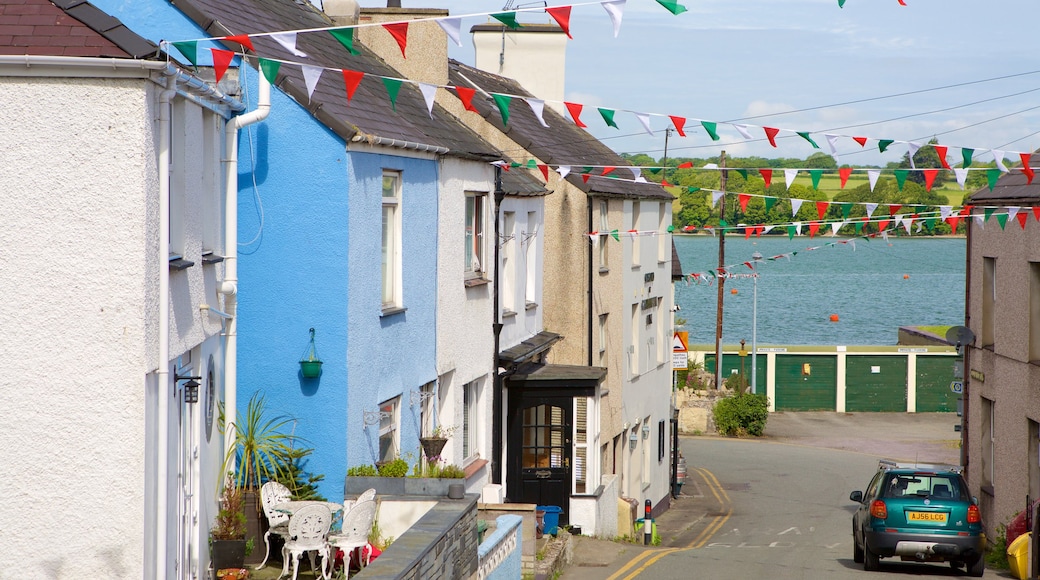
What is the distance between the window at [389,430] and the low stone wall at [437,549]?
1.92m

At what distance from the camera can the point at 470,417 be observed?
17906mm

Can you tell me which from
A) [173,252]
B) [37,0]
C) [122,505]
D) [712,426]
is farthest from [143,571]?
[712,426]

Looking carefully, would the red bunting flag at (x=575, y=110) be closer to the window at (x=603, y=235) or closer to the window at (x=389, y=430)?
the window at (x=389, y=430)

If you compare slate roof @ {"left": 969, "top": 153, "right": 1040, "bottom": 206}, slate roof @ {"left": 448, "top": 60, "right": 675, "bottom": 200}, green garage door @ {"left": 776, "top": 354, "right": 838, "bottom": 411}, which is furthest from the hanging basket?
green garage door @ {"left": 776, "top": 354, "right": 838, "bottom": 411}

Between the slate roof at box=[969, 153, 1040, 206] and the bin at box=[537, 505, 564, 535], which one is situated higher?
the slate roof at box=[969, 153, 1040, 206]

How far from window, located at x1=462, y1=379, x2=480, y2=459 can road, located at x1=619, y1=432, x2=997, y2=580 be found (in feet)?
9.84

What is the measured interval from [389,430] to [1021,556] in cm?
953

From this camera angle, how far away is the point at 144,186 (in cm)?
848

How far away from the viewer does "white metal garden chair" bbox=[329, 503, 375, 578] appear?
1137cm

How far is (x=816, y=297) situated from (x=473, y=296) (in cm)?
15015

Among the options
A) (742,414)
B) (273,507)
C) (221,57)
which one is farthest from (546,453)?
(742,414)

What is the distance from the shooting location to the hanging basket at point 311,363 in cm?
1257

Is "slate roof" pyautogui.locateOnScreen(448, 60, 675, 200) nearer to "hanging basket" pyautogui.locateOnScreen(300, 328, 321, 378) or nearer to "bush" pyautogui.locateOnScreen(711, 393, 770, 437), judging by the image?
"hanging basket" pyautogui.locateOnScreen(300, 328, 321, 378)

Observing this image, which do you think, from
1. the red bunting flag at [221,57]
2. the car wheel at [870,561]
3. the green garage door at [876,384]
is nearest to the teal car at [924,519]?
the car wheel at [870,561]
